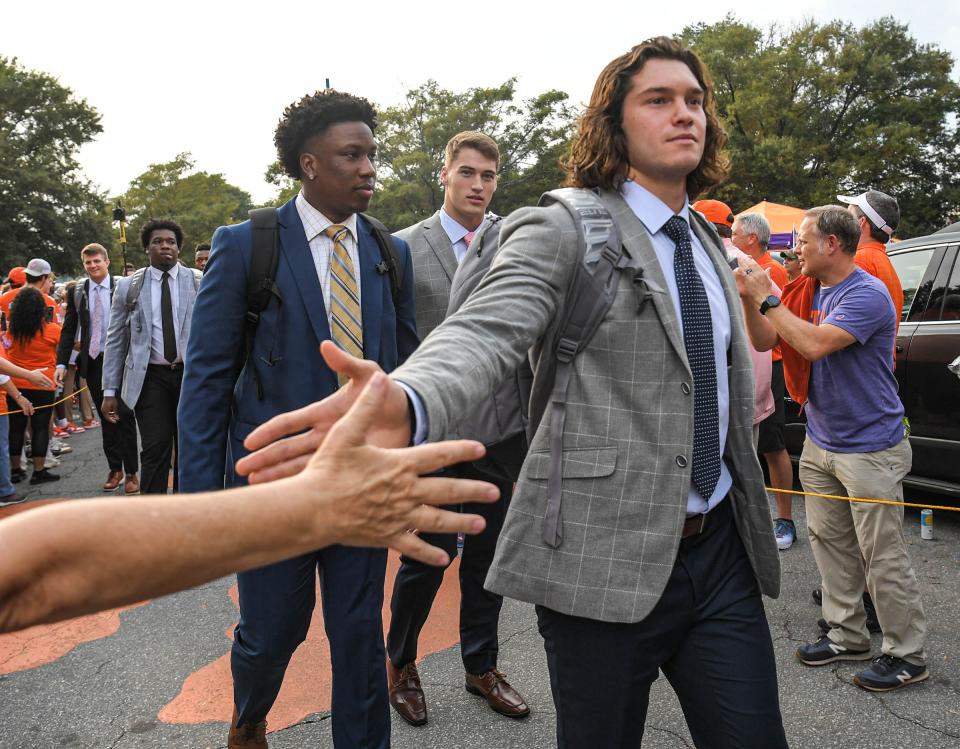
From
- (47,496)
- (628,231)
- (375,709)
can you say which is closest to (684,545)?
(628,231)

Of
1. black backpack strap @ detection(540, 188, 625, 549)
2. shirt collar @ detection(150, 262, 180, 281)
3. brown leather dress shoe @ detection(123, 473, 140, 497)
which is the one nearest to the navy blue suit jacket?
black backpack strap @ detection(540, 188, 625, 549)

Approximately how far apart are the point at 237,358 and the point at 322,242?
50 centimetres

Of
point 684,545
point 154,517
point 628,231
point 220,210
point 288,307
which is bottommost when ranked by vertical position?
point 684,545

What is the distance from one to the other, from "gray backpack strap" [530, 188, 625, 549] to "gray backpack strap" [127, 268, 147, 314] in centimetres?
502

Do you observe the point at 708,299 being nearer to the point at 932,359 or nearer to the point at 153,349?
the point at 932,359

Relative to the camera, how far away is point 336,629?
8.54 feet

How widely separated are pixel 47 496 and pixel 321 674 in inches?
191

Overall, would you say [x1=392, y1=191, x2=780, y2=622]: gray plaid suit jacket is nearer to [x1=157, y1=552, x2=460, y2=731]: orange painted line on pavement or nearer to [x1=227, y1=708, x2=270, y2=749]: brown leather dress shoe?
[x1=227, y1=708, x2=270, y2=749]: brown leather dress shoe

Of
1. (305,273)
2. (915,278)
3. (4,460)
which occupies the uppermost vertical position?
(915,278)

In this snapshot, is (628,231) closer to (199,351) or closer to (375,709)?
(199,351)

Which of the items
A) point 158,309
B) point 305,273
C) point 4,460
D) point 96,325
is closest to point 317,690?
point 305,273

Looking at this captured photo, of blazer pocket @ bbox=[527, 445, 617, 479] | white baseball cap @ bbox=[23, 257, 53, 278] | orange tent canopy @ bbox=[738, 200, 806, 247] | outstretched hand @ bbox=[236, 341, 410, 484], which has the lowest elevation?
blazer pocket @ bbox=[527, 445, 617, 479]

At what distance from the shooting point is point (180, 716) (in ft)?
11.3

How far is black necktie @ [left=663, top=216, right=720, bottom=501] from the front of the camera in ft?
6.26
